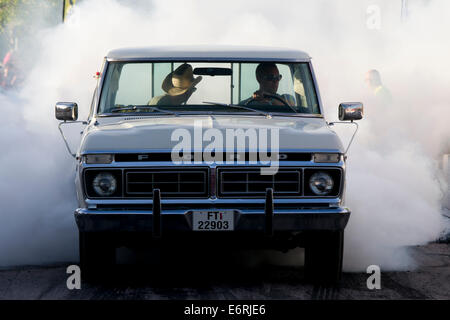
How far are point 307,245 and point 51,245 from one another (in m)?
2.88

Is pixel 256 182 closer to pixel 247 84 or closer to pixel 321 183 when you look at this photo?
pixel 321 183

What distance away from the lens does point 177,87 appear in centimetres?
840

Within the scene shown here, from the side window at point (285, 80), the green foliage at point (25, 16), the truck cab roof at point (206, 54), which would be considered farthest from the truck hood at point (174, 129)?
the green foliage at point (25, 16)

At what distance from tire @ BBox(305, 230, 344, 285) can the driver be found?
57.2 inches

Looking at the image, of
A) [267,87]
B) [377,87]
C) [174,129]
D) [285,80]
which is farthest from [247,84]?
[377,87]

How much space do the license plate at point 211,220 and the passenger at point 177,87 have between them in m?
1.55

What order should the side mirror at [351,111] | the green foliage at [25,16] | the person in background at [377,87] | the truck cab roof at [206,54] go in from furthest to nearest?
the green foliage at [25,16] < the person in background at [377,87] < the truck cab roof at [206,54] < the side mirror at [351,111]

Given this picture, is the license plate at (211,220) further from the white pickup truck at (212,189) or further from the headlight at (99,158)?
the headlight at (99,158)

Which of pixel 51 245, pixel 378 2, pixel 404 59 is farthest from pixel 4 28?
pixel 51 245

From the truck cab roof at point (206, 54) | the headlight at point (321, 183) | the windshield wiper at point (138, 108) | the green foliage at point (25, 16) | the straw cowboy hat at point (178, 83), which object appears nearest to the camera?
the headlight at point (321, 183)

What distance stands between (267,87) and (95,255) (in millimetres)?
2169

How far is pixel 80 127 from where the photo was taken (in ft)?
44.1

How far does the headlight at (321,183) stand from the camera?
7211 mm

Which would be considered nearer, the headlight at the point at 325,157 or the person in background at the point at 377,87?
the headlight at the point at 325,157
